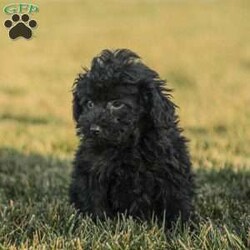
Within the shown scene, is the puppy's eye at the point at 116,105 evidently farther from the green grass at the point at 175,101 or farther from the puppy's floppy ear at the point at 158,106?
the green grass at the point at 175,101

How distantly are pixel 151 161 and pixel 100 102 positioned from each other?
590 mm

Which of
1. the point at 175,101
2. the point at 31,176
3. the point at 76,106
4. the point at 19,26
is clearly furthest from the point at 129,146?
the point at 175,101

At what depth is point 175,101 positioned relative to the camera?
15.0m

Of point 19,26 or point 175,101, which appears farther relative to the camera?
point 175,101

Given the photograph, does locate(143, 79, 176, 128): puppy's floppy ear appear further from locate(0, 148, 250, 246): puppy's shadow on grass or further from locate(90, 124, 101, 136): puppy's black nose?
locate(0, 148, 250, 246): puppy's shadow on grass

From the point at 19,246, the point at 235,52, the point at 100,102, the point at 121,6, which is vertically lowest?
the point at 19,246

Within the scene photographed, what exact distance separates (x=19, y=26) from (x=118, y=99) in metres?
1.26

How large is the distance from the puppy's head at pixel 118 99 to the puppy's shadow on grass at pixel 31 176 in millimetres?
1561

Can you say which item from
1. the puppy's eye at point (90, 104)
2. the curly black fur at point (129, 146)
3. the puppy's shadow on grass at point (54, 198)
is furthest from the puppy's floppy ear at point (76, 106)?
the puppy's shadow on grass at point (54, 198)

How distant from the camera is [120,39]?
23422 millimetres

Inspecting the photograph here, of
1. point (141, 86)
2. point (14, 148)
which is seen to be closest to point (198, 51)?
point (14, 148)

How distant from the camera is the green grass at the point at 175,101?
5594 millimetres

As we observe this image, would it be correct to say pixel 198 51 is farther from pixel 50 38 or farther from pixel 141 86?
pixel 141 86

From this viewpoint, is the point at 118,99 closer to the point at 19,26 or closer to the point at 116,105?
the point at 116,105
